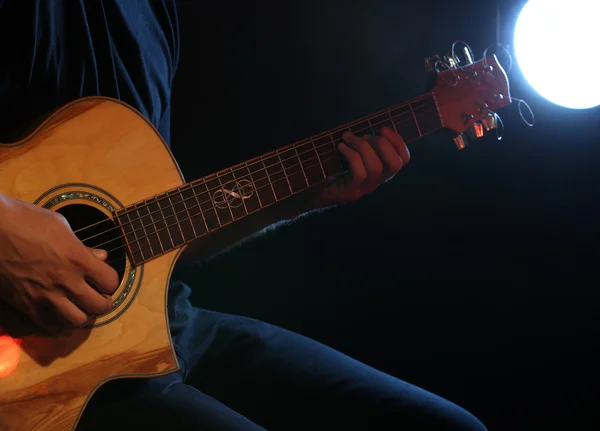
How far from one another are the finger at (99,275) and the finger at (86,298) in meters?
0.02

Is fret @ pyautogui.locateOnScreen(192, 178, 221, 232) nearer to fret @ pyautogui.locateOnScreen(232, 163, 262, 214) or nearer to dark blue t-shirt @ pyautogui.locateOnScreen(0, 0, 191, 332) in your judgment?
fret @ pyautogui.locateOnScreen(232, 163, 262, 214)

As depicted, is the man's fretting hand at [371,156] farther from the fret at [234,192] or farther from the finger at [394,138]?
the fret at [234,192]

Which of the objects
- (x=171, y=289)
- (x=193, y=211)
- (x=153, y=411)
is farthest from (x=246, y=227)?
Answer: (x=153, y=411)

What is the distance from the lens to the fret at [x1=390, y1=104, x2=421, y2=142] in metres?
1.23

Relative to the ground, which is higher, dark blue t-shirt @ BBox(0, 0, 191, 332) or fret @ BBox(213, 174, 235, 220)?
dark blue t-shirt @ BBox(0, 0, 191, 332)

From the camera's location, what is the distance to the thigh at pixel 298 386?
3.77 feet

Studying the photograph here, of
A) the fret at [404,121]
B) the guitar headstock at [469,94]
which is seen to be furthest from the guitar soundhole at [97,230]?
the guitar headstock at [469,94]

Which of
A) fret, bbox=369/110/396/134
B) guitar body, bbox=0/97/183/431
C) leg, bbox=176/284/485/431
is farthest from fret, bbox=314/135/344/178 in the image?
leg, bbox=176/284/485/431

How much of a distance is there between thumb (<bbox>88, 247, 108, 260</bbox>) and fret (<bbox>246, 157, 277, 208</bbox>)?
34 cm

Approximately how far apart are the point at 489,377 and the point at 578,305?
366 mm

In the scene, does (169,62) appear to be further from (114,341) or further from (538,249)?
(538,249)

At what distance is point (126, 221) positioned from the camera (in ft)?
3.24

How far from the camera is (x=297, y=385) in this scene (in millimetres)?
1183

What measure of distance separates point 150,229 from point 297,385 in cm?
49
